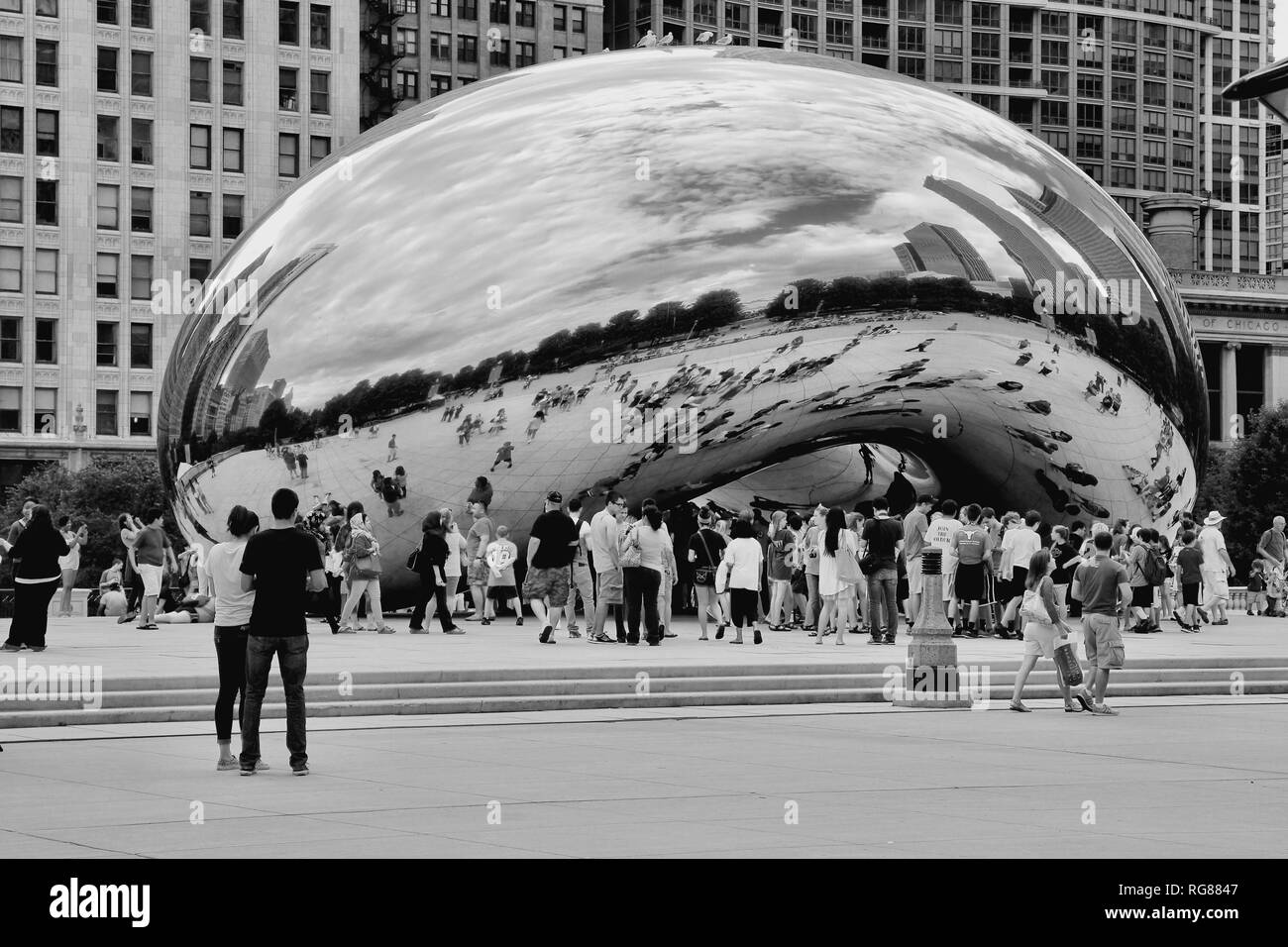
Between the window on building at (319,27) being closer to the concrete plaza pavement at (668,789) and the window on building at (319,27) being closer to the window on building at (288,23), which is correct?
the window on building at (288,23)

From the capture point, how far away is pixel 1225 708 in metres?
16.9

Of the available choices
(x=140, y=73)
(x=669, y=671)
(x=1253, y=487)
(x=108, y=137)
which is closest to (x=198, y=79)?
(x=140, y=73)

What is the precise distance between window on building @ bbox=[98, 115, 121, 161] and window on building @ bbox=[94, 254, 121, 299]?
4.22m

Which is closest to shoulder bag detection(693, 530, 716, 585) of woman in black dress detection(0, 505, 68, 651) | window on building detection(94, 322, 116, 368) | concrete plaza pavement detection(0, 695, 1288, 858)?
concrete plaza pavement detection(0, 695, 1288, 858)

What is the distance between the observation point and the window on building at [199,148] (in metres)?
83.4

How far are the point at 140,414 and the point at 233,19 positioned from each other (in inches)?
708

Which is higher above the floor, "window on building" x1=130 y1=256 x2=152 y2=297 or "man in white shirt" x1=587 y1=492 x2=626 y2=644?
"window on building" x1=130 y1=256 x2=152 y2=297

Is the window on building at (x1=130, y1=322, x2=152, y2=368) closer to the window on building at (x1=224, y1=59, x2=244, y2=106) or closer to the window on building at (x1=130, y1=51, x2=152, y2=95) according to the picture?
the window on building at (x1=130, y1=51, x2=152, y2=95)

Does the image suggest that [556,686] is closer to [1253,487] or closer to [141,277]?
[1253,487]

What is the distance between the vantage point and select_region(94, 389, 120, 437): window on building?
8044 cm

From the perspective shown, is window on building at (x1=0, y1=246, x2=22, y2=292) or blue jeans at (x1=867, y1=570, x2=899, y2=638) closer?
blue jeans at (x1=867, y1=570, x2=899, y2=638)

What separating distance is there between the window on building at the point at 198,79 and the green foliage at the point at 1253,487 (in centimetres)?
4527

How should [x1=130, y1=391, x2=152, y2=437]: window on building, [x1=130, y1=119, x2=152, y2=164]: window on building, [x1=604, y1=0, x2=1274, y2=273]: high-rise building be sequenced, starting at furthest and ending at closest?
1. [x1=604, y1=0, x2=1274, y2=273]: high-rise building
2. [x1=130, y1=119, x2=152, y2=164]: window on building
3. [x1=130, y1=391, x2=152, y2=437]: window on building
